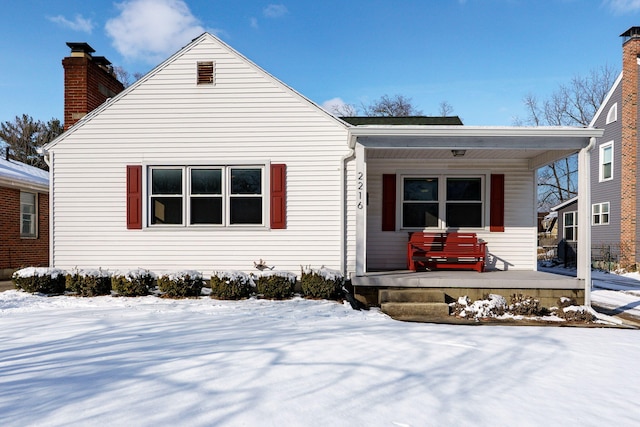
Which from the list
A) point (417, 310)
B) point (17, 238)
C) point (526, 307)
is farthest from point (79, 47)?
point (526, 307)

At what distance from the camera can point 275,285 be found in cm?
731

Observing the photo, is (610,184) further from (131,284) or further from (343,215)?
(131,284)

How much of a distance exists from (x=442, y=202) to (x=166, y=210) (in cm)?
624

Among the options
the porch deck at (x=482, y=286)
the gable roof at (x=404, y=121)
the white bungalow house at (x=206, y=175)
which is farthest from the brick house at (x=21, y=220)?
the porch deck at (x=482, y=286)

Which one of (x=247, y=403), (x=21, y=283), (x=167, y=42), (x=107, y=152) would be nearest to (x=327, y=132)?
(x=107, y=152)

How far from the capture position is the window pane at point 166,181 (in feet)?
27.7

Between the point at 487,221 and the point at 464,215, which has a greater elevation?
the point at 464,215

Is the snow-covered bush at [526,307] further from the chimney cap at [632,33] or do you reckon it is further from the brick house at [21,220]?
the chimney cap at [632,33]

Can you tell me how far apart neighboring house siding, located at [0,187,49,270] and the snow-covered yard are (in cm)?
812

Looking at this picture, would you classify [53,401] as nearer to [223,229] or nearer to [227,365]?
[227,365]

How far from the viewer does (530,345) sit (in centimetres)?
460

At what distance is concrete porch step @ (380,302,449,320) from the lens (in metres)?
6.58

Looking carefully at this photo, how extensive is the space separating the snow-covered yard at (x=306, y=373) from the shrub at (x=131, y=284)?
191 centimetres

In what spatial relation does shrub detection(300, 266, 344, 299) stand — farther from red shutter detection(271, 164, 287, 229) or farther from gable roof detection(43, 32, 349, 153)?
gable roof detection(43, 32, 349, 153)
